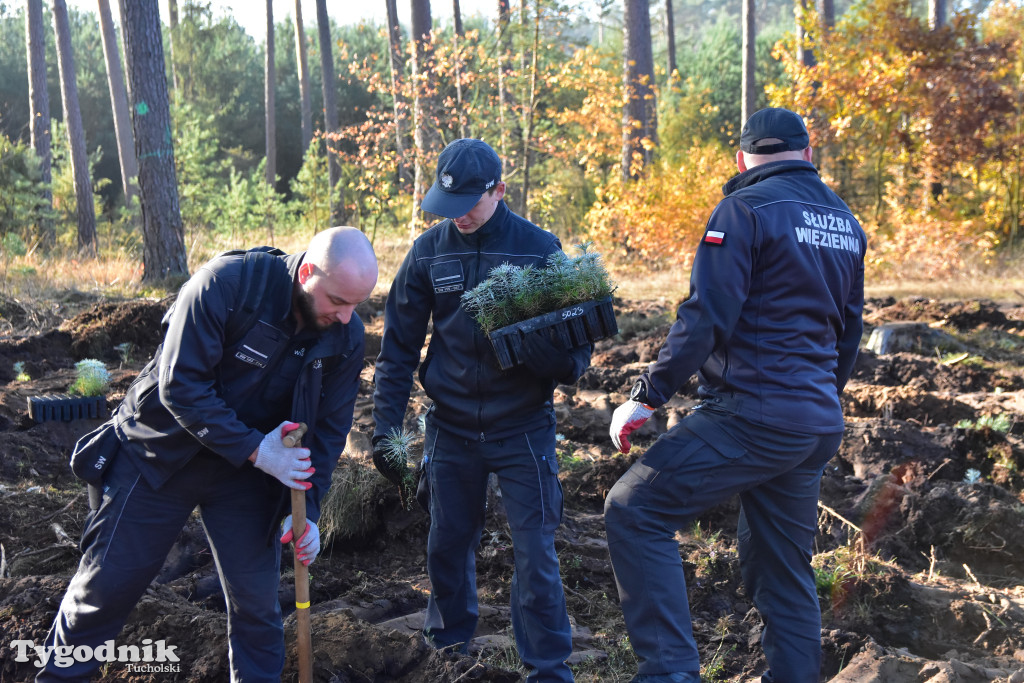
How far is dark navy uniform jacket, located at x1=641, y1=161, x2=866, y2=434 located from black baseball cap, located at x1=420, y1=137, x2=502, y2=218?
Result: 0.88 meters

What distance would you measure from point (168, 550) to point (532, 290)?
1.58 m

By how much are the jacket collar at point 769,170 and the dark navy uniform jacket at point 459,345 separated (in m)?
0.76

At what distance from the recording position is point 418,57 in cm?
1326

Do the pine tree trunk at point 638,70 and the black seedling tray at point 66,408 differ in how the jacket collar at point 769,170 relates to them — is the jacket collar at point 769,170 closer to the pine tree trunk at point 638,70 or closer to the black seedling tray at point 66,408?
the black seedling tray at point 66,408

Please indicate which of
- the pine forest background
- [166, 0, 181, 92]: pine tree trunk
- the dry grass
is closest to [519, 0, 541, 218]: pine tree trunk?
the pine forest background

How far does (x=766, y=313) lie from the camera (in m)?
2.96

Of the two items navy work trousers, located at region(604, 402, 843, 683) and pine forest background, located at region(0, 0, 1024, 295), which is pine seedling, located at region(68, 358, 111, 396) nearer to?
pine forest background, located at region(0, 0, 1024, 295)

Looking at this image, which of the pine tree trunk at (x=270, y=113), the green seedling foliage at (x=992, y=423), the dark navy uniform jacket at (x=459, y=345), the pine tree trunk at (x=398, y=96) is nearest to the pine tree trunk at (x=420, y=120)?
the pine tree trunk at (x=398, y=96)

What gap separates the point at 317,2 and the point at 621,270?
16.1 meters

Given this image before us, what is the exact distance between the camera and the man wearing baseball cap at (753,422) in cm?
289

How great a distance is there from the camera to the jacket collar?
3.14 meters

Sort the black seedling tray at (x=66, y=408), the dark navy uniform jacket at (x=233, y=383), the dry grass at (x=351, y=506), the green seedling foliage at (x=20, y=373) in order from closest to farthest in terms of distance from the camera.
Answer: the dark navy uniform jacket at (x=233, y=383) < the dry grass at (x=351, y=506) < the black seedling tray at (x=66, y=408) < the green seedling foliage at (x=20, y=373)

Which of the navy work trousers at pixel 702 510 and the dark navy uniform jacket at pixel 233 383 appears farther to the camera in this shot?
the navy work trousers at pixel 702 510

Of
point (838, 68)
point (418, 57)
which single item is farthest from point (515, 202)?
point (838, 68)
